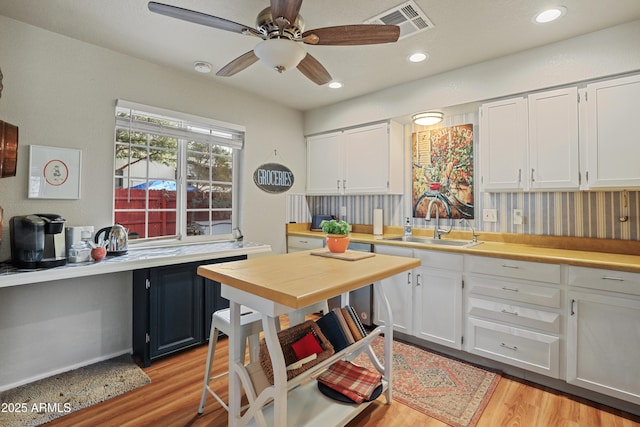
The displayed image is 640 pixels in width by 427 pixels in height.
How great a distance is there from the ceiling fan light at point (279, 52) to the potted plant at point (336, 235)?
0.95m

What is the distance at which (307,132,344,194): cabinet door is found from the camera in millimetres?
3809

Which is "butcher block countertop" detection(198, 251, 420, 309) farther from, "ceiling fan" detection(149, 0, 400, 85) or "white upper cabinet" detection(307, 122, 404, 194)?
"white upper cabinet" detection(307, 122, 404, 194)

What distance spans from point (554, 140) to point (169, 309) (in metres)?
3.32

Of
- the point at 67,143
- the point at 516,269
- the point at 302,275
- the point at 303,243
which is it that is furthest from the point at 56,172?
the point at 516,269

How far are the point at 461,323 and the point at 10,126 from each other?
3.49m

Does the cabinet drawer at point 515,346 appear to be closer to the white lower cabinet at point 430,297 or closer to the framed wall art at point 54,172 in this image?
the white lower cabinet at point 430,297

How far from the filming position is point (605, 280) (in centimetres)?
193

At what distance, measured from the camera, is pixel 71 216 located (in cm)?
237

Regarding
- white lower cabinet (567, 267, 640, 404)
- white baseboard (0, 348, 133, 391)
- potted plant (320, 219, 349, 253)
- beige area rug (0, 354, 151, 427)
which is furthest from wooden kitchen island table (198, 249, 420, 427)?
white baseboard (0, 348, 133, 391)

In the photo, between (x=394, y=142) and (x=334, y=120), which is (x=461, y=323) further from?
(x=334, y=120)

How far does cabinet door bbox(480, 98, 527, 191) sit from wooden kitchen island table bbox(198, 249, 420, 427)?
4.72 ft

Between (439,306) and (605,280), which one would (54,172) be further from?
(605,280)

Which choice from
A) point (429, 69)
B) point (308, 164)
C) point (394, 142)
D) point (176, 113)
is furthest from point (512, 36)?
point (176, 113)

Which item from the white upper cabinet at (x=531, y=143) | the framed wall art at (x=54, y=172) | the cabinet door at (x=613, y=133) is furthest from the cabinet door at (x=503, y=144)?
the framed wall art at (x=54, y=172)
